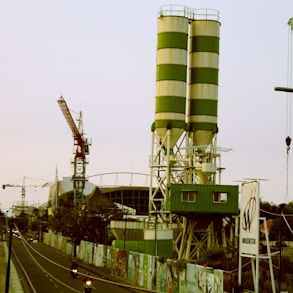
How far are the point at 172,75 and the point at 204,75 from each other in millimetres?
4613

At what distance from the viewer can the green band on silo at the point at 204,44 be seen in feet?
305

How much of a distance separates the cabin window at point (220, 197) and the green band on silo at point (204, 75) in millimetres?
14789

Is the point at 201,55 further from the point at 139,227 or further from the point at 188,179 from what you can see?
the point at 139,227

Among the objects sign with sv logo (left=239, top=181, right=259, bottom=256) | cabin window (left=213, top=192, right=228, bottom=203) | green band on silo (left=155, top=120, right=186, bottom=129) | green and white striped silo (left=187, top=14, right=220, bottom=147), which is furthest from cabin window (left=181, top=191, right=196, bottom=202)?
sign with sv logo (left=239, top=181, right=259, bottom=256)

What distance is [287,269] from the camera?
211 ft

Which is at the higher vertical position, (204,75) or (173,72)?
(204,75)

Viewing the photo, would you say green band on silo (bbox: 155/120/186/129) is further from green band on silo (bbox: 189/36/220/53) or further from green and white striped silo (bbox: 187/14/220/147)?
green band on silo (bbox: 189/36/220/53)

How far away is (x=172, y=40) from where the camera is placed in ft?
297

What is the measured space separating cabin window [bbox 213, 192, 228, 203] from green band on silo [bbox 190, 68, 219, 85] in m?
14.8

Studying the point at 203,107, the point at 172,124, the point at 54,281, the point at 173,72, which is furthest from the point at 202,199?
the point at 54,281

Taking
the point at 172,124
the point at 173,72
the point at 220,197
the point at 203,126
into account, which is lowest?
the point at 220,197

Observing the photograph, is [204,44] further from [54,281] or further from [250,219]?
[250,219]

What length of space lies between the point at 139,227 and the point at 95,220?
12389 mm

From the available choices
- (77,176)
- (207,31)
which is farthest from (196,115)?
(77,176)
